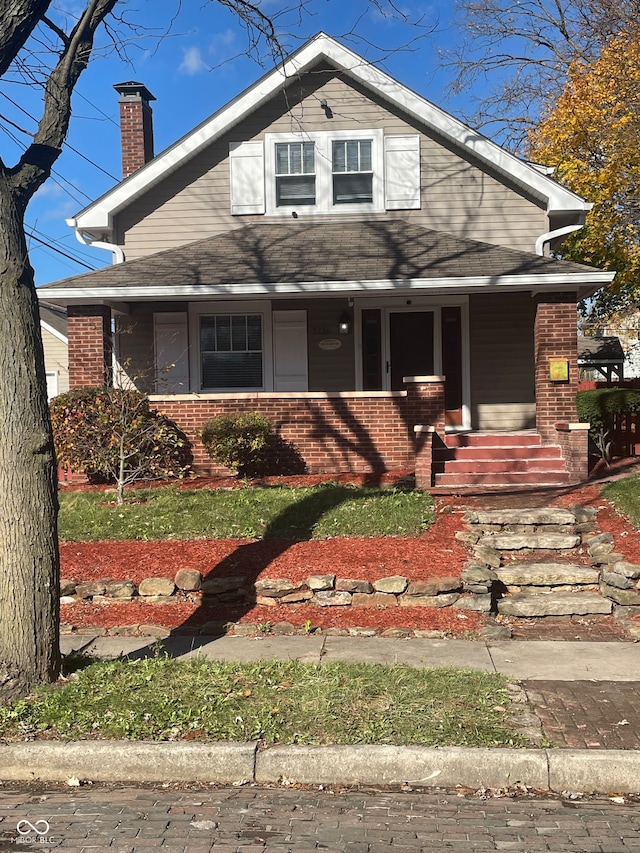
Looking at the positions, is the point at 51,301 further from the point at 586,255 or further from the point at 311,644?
the point at 586,255

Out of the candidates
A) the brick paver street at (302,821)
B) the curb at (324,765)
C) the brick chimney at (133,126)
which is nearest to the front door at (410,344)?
the brick chimney at (133,126)

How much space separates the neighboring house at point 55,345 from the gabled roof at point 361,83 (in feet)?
47.5

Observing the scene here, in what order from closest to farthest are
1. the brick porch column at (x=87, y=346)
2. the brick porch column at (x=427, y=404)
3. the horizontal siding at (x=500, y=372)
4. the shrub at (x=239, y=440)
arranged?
1. the shrub at (x=239, y=440)
2. the brick porch column at (x=427, y=404)
3. the brick porch column at (x=87, y=346)
4. the horizontal siding at (x=500, y=372)

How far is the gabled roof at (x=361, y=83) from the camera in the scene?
13.5 m

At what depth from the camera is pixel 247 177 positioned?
46.2 feet

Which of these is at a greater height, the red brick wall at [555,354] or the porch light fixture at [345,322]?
the porch light fixture at [345,322]

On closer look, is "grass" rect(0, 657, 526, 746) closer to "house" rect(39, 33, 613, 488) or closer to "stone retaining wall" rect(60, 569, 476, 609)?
"stone retaining wall" rect(60, 569, 476, 609)

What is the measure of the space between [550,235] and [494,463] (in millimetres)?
4697

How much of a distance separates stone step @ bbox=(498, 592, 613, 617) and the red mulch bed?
0.35 meters

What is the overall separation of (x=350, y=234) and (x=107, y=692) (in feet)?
34.1

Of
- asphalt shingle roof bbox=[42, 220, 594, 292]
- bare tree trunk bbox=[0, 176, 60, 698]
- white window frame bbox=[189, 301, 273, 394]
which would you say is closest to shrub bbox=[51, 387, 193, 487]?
asphalt shingle roof bbox=[42, 220, 594, 292]

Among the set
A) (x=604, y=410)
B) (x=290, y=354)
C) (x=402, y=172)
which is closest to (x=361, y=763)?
(x=604, y=410)

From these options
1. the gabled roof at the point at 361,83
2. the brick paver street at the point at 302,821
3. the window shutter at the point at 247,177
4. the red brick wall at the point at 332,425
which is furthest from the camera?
the window shutter at the point at 247,177

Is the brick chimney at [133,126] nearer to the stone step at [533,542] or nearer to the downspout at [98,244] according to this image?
the downspout at [98,244]
